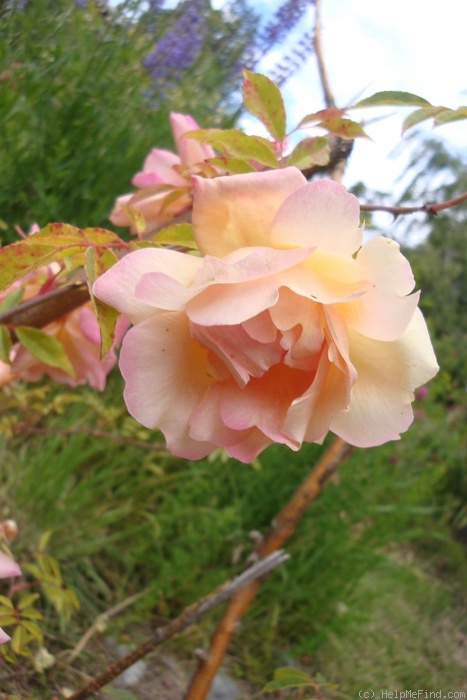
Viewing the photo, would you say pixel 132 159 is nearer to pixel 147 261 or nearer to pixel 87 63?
pixel 87 63

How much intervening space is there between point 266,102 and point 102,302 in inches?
6.7

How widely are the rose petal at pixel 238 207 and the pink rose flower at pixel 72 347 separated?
0.51 feet

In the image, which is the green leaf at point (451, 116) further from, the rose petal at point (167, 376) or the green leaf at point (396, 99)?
the rose petal at point (167, 376)

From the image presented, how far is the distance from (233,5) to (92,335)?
1775 mm

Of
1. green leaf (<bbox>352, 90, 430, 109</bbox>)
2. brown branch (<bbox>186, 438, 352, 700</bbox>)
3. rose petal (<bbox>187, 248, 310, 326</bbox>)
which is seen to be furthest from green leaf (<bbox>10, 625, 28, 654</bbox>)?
green leaf (<bbox>352, 90, 430, 109</bbox>)

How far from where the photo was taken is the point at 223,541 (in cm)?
150

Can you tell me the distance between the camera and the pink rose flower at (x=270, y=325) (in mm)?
242

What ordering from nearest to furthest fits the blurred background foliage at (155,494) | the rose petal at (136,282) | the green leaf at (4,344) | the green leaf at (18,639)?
the rose petal at (136,282)
the green leaf at (4,344)
the green leaf at (18,639)
the blurred background foliage at (155,494)

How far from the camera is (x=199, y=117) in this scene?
221 centimetres

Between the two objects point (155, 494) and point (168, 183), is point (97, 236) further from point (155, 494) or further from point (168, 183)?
point (155, 494)

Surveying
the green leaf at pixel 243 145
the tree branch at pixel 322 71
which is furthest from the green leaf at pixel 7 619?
the tree branch at pixel 322 71

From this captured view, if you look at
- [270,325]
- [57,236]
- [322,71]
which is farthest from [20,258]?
[322,71]

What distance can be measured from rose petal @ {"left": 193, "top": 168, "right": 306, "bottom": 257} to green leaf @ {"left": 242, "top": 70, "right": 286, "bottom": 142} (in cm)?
9

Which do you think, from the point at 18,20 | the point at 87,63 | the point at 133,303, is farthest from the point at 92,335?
the point at 87,63
